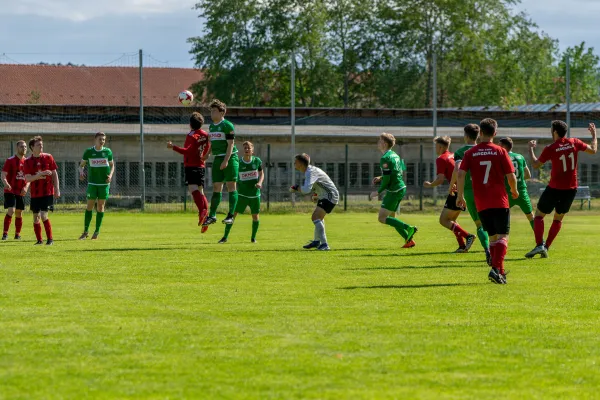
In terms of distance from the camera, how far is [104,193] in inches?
829

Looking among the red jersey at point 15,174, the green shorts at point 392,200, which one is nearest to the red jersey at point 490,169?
the green shorts at point 392,200

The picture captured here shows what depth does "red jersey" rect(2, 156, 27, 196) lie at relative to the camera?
2105 cm

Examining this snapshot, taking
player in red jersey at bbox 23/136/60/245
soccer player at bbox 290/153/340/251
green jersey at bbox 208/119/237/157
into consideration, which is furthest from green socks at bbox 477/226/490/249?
player in red jersey at bbox 23/136/60/245

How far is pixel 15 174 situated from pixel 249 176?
459 cm

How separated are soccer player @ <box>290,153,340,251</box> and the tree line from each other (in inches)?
1973

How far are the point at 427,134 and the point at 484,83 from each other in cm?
1889

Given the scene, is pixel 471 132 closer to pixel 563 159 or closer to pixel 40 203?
pixel 563 159

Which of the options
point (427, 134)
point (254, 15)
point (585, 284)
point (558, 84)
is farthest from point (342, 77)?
point (585, 284)

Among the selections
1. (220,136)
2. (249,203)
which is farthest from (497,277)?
(249,203)

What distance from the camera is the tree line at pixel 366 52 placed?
68.1m

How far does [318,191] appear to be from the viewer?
59.9 feet

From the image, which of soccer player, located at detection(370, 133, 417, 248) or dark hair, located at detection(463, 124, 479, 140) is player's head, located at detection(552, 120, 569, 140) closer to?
dark hair, located at detection(463, 124, 479, 140)

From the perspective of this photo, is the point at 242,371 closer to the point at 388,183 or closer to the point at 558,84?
the point at 388,183

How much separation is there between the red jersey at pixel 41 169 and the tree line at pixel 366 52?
49.1 meters
